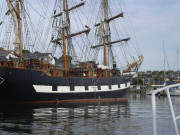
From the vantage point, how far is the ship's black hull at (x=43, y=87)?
1017 inches

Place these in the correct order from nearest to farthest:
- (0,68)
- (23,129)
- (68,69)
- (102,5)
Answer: (23,129) < (0,68) < (68,69) < (102,5)

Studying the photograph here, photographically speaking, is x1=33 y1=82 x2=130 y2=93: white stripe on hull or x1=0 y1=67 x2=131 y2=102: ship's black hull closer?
x1=0 y1=67 x2=131 y2=102: ship's black hull

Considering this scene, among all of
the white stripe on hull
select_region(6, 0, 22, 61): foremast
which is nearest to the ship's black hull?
the white stripe on hull

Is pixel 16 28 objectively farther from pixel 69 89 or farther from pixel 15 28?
pixel 69 89

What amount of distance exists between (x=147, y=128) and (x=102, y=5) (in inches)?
1297

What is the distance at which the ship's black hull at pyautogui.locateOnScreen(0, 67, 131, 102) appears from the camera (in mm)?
25839

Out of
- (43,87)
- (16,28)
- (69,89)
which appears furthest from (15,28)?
(69,89)

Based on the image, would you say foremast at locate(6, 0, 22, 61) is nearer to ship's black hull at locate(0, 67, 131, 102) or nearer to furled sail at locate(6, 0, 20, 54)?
furled sail at locate(6, 0, 20, 54)

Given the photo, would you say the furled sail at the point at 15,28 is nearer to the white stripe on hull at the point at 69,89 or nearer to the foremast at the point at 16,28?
the foremast at the point at 16,28

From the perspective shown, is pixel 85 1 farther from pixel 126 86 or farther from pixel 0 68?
pixel 0 68

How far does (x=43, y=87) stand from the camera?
27.8 meters

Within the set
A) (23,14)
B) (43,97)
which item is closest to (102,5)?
(23,14)

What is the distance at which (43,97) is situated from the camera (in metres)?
28.0

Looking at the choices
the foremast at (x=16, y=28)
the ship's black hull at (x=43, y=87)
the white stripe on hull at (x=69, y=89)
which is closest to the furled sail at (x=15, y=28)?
the foremast at (x=16, y=28)
